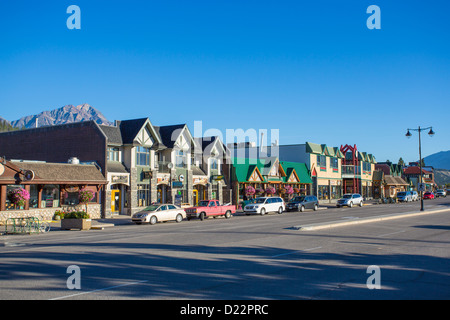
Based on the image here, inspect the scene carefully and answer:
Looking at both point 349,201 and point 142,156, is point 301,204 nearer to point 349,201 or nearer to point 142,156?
point 349,201

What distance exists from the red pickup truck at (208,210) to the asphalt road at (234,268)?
15.4 metres

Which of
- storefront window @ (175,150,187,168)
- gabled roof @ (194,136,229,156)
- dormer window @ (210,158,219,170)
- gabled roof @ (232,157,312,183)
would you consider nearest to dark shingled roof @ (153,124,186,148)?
storefront window @ (175,150,187,168)

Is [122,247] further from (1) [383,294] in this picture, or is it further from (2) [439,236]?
(2) [439,236]

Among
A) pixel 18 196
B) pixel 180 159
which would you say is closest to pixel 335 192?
pixel 180 159

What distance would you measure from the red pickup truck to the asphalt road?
15.4 metres

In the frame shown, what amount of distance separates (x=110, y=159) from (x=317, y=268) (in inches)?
1156

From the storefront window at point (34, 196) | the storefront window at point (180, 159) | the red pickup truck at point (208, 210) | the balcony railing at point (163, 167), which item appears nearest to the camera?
the storefront window at point (34, 196)

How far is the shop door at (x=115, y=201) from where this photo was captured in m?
37.2

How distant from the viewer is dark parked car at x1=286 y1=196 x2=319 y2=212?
1772 inches

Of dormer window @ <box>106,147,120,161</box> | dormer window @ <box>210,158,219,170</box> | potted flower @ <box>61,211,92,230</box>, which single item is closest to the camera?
potted flower @ <box>61,211,92,230</box>

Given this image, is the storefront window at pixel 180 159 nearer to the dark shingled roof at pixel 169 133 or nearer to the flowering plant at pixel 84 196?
the dark shingled roof at pixel 169 133

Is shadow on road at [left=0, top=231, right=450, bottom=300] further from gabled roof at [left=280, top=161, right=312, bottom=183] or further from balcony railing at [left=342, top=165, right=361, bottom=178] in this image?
balcony railing at [left=342, top=165, right=361, bottom=178]

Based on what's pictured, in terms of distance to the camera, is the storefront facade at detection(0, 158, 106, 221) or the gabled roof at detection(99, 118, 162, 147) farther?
the gabled roof at detection(99, 118, 162, 147)

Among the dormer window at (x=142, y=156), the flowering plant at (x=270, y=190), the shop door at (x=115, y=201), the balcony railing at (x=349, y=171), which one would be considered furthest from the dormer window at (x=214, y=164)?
the balcony railing at (x=349, y=171)
